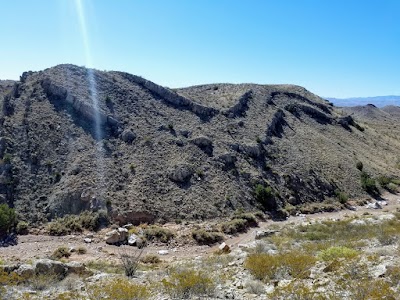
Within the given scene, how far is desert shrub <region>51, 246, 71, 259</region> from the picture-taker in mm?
21391

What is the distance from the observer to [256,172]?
36281 mm

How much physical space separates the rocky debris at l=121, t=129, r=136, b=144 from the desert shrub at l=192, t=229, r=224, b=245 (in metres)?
13.8

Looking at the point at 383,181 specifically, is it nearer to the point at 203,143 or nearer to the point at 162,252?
the point at 203,143

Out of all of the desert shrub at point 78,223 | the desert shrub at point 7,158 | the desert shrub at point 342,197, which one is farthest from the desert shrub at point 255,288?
the desert shrub at point 342,197

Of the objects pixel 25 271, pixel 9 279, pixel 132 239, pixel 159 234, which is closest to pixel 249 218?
pixel 159 234

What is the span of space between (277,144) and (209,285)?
112 feet

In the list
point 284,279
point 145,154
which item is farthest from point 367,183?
point 284,279

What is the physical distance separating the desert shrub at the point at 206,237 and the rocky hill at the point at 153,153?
3.27 meters

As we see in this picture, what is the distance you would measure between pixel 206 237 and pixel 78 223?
9200mm

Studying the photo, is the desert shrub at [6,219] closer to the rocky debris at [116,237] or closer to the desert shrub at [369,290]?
the rocky debris at [116,237]

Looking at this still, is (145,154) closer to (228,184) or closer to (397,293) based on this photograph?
(228,184)

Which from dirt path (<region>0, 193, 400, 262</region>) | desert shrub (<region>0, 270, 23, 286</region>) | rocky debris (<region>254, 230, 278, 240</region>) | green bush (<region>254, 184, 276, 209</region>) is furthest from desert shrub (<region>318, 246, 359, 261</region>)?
green bush (<region>254, 184, 276, 209</region>)

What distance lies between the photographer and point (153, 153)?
34.9 meters

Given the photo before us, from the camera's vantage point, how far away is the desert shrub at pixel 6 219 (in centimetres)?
2414
